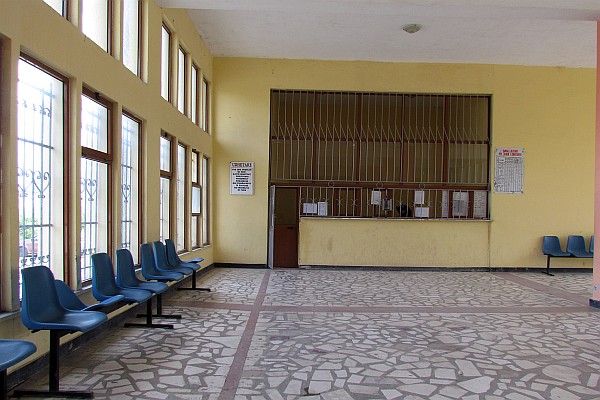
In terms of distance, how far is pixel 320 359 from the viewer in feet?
12.2

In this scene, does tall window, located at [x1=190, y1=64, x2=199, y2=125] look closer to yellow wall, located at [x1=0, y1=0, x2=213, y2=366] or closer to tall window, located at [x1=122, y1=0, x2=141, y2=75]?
yellow wall, located at [x1=0, y1=0, x2=213, y2=366]

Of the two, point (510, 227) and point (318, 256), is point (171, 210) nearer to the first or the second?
point (318, 256)

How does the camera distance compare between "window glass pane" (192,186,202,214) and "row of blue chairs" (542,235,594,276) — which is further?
"row of blue chairs" (542,235,594,276)

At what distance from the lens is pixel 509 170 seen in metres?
9.25

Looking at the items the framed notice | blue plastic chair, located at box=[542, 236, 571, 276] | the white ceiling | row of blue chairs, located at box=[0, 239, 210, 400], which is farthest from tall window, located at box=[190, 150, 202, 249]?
blue plastic chair, located at box=[542, 236, 571, 276]

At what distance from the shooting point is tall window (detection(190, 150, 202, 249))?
815 centimetres

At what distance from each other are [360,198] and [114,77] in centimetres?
601

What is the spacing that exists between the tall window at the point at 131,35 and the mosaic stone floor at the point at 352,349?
2783mm

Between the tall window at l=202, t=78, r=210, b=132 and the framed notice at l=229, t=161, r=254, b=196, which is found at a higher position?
the tall window at l=202, t=78, r=210, b=132

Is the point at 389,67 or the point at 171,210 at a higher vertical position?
the point at 389,67

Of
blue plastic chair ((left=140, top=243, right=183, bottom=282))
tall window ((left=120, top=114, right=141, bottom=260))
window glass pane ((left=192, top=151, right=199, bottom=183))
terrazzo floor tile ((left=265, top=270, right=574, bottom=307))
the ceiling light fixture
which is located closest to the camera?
blue plastic chair ((left=140, top=243, right=183, bottom=282))

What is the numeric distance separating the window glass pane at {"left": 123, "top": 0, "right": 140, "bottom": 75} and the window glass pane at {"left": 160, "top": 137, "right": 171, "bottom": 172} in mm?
1229

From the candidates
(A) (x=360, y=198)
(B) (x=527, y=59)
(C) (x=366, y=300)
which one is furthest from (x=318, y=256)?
(B) (x=527, y=59)

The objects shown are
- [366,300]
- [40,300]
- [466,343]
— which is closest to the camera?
[40,300]
